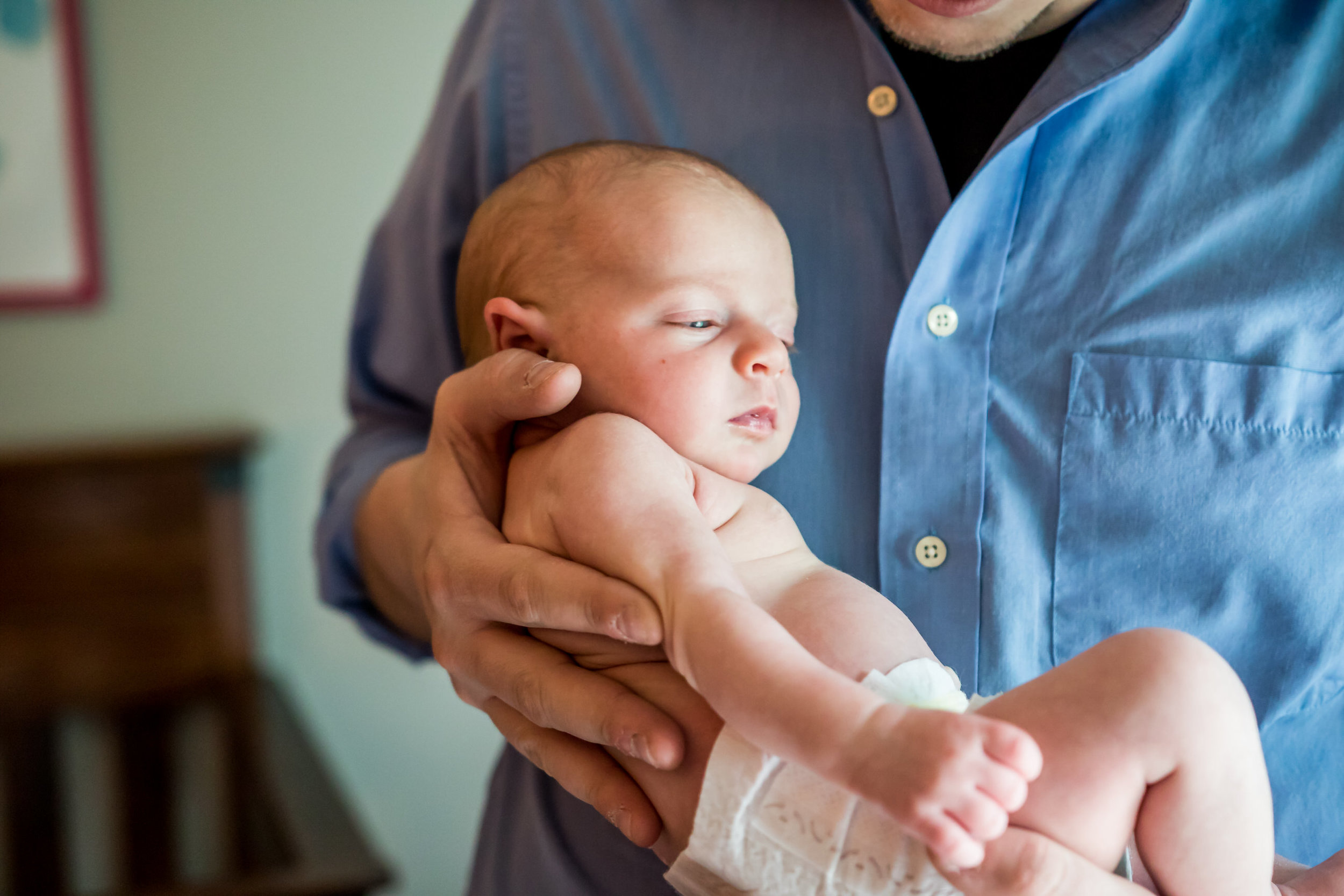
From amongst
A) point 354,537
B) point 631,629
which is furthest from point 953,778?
point 354,537

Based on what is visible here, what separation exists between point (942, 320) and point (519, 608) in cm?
25

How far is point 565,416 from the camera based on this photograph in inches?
19.1

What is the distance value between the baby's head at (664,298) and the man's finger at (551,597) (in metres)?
0.09

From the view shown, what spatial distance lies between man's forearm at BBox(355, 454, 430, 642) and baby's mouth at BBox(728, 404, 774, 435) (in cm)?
21

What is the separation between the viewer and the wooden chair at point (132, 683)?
151cm

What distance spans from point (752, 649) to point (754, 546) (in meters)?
0.12

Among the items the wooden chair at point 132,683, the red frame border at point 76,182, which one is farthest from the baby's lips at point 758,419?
the red frame border at point 76,182

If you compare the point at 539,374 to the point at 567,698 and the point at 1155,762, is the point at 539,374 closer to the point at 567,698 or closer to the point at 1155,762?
the point at 567,698

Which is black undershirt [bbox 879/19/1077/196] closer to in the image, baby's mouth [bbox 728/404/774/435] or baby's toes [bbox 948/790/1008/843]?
baby's mouth [bbox 728/404/774/435]

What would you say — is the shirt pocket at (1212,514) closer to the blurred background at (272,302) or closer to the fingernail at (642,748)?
the fingernail at (642,748)

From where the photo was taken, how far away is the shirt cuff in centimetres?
71

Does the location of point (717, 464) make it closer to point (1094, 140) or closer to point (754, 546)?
point (754, 546)

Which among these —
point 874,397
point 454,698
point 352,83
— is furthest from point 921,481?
point 352,83

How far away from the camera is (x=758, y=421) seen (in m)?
0.47
